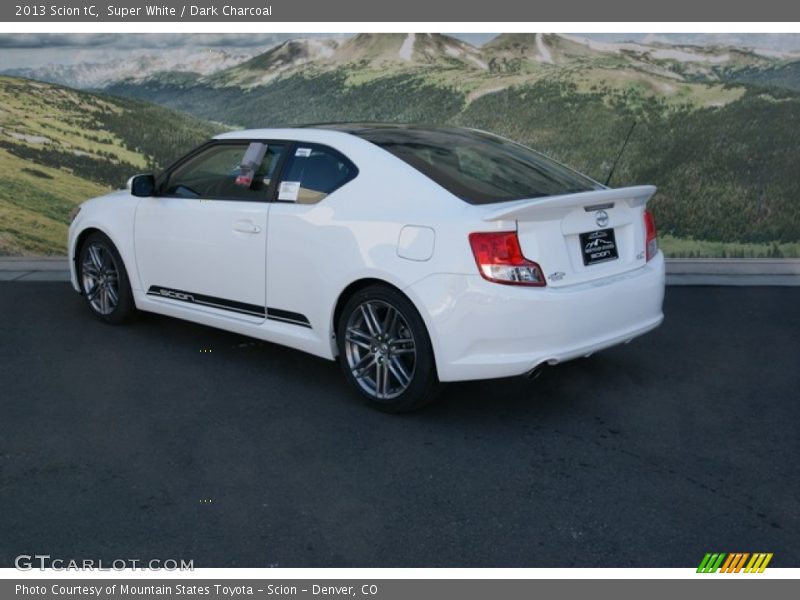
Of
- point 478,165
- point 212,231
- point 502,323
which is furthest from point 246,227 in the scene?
point 502,323

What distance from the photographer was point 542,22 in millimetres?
9906

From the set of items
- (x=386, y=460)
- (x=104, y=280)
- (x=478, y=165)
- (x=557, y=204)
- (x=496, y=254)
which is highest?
(x=478, y=165)

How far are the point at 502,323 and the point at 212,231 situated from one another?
218 centimetres

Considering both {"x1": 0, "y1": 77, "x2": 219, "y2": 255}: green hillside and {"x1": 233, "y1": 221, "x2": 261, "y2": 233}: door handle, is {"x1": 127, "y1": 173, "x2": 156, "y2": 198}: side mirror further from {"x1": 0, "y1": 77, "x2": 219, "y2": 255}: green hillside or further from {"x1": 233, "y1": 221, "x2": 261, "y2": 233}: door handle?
{"x1": 0, "y1": 77, "x2": 219, "y2": 255}: green hillside

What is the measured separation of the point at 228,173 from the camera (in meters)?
6.21

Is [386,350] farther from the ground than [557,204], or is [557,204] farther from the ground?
[557,204]

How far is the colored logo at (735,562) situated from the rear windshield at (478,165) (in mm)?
2140

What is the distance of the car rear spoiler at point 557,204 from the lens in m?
4.81

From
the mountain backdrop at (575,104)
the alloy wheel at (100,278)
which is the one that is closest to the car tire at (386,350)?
the alloy wheel at (100,278)

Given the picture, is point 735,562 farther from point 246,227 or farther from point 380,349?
point 246,227

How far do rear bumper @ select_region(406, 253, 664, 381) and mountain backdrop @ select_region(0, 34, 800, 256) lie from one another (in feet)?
17.5

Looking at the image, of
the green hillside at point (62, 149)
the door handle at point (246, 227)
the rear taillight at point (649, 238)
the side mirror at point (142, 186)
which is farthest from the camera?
the green hillside at point (62, 149)

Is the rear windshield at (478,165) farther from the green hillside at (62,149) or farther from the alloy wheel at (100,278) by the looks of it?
the green hillside at (62,149)

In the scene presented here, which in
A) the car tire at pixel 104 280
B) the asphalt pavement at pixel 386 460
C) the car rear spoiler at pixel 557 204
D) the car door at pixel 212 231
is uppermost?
the car rear spoiler at pixel 557 204
